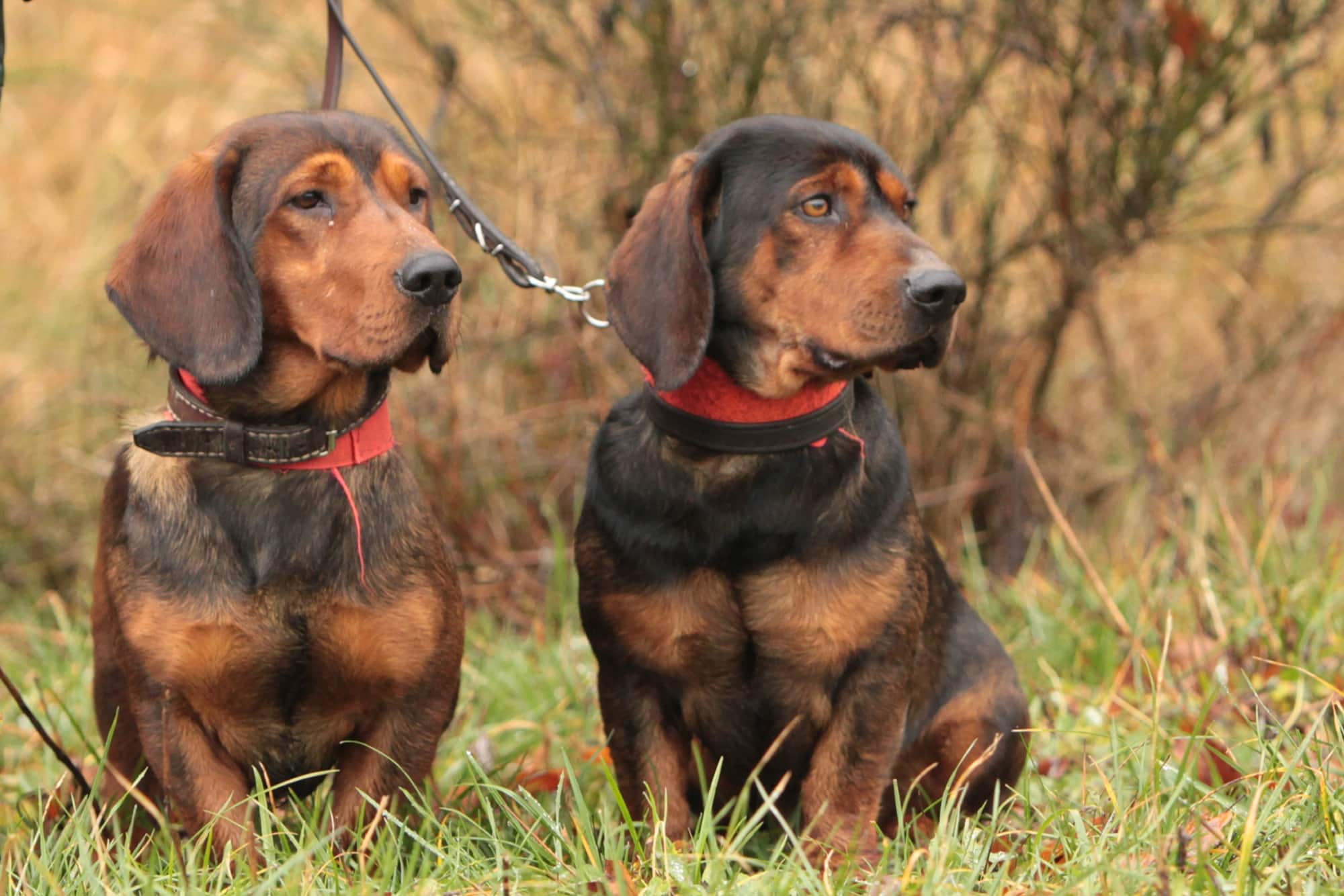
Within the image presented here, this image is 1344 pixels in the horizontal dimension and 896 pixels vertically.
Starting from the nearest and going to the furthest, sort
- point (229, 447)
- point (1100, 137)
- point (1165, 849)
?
point (1165, 849)
point (229, 447)
point (1100, 137)

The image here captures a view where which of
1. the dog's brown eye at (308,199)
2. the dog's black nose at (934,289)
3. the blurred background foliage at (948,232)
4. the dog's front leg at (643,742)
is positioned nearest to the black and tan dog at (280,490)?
the dog's brown eye at (308,199)

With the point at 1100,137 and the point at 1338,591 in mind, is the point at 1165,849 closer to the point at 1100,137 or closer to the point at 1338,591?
the point at 1338,591

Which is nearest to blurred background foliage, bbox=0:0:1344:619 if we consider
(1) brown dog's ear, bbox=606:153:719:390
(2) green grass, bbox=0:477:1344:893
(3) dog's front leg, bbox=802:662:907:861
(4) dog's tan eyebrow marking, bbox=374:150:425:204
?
(2) green grass, bbox=0:477:1344:893

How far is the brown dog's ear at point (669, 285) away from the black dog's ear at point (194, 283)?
0.82 meters

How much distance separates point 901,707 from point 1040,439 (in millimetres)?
3254

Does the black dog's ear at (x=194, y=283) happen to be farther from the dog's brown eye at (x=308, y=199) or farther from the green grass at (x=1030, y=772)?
the green grass at (x=1030, y=772)

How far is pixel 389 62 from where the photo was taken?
670cm

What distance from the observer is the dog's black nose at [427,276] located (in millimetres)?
3482

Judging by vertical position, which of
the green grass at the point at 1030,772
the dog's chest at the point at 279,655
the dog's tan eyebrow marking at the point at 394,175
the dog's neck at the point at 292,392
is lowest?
the green grass at the point at 1030,772

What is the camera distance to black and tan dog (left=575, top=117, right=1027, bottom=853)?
371 cm

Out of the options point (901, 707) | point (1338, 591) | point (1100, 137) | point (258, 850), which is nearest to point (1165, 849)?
point (901, 707)

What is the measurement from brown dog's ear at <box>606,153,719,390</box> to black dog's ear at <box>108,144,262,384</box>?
822 millimetres

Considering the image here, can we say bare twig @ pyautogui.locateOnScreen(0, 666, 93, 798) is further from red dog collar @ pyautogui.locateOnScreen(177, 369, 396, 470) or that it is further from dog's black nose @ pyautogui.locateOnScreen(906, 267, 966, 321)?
dog's black nose @ pyautogui.locateOnScreen(906, 267, 966, 321)

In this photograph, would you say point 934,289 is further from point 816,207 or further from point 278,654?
point 278,654
